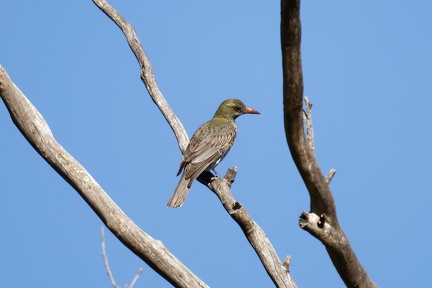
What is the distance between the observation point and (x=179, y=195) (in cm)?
798

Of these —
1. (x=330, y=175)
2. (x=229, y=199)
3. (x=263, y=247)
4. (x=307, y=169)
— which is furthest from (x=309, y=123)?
(x=229, y=199)

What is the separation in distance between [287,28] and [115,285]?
154cm

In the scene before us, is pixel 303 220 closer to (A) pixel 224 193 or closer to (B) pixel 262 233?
(B) pixel 262 233

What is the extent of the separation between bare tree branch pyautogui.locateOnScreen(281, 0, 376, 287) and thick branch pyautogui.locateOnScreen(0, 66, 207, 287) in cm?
114

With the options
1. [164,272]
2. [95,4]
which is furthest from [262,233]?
[95,4]

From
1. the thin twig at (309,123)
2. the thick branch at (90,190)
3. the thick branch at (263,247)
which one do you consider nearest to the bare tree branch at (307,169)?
the thin twig at (309,123)

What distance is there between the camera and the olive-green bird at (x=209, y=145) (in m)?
8.02

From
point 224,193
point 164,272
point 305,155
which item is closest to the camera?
point 305,155

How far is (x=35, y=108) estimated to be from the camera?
5.79 meters

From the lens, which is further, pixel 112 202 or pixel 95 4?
pixel 95 4

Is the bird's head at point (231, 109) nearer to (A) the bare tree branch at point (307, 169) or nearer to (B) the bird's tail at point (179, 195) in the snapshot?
(B) the bird's tail at point (179, 195)

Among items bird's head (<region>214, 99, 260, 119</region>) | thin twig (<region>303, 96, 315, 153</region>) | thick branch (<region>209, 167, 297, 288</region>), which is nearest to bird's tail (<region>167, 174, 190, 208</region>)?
bird's head (<region>214, 99, 260, 119</region>)

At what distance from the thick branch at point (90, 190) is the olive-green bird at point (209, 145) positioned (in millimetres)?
2504

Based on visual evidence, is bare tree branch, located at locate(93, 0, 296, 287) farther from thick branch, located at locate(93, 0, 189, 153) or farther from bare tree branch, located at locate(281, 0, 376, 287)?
bare tree branch, located at locate(281, 0, 376, 287)
